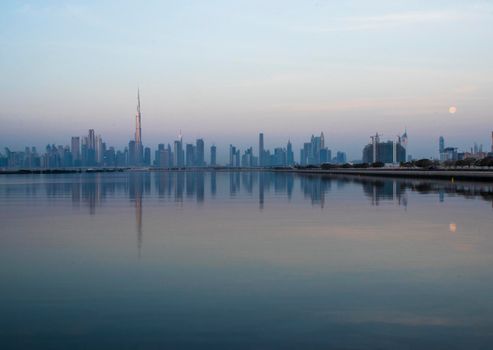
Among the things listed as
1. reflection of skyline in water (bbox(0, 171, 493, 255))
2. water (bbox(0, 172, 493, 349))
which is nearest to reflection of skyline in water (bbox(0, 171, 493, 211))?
reflection of skyline in water (bbox(0, 171, 493, 255))

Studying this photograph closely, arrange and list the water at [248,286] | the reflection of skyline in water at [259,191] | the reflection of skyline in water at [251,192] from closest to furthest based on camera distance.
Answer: the water at [248,286] < the reflection of skyline in water at [251,192] < the reflection of skyline in water at [259,191]

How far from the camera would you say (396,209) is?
32938mm

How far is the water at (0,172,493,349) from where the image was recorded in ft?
30.3

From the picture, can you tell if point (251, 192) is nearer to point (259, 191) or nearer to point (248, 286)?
point (259, 191)

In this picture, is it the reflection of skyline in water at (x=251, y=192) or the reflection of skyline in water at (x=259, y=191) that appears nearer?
the reflection of skyline in water at (x=251, y=192)

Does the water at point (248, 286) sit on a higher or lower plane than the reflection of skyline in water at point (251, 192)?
higher

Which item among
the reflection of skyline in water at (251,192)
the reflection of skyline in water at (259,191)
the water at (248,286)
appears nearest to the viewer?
the water at (248,286)

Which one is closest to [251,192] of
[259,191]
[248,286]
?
[259,191]

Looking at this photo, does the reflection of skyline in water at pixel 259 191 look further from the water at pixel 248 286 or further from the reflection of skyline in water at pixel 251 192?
the water at pixel 248 286

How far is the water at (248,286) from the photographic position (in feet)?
30.3

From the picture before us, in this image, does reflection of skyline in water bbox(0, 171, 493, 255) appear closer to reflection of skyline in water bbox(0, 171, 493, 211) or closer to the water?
reflection of skyline in water bbox(0, 171, 493, 211)

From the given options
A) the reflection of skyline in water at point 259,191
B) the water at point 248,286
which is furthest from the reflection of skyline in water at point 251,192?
→ the water at point 248,286

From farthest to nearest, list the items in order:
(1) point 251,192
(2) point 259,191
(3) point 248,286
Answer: (2) point 259,191 < (1) point 251,192 < (3) point 248,286

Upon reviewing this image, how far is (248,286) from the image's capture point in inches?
506
